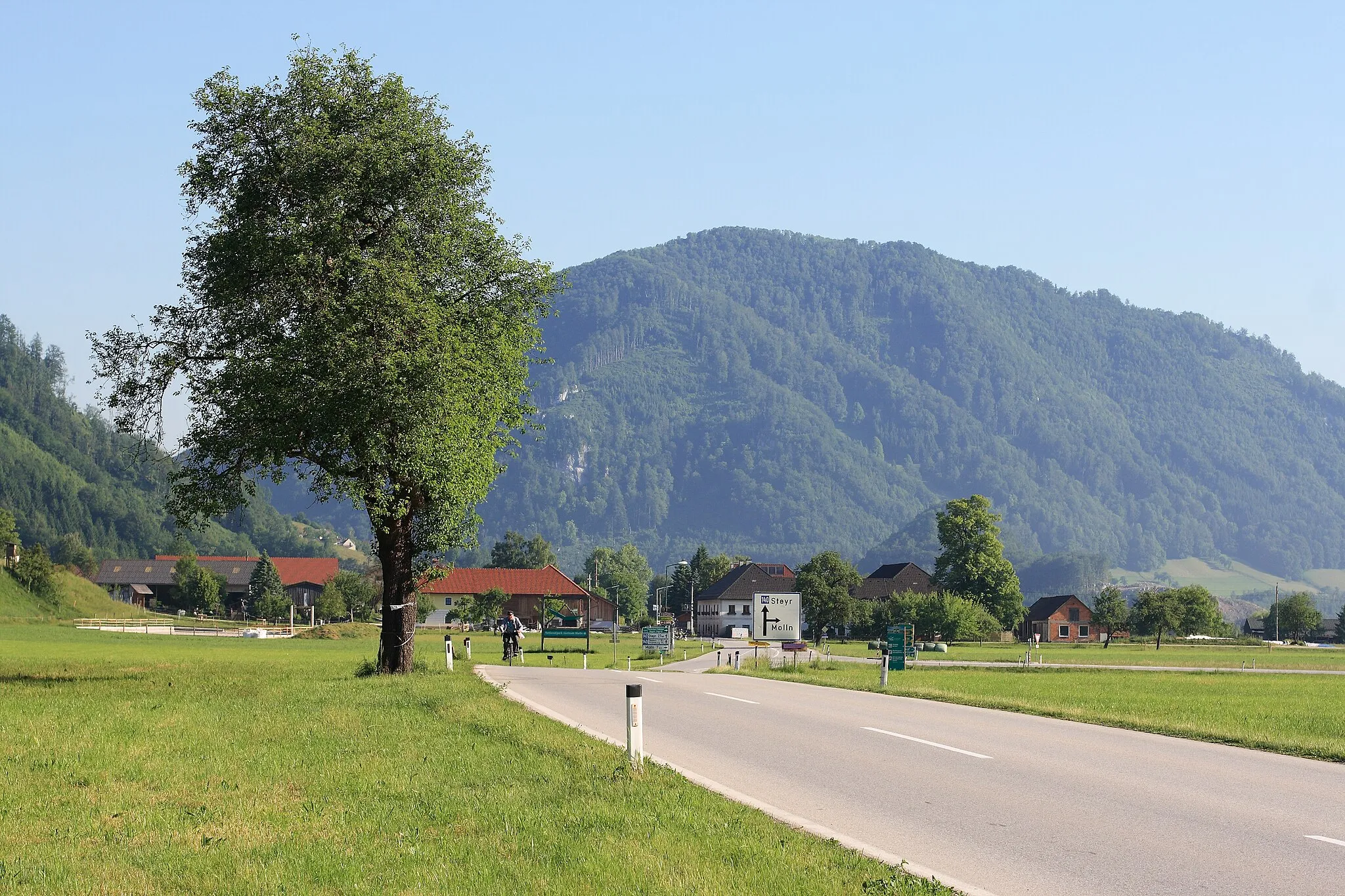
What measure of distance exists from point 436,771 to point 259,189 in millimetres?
22897

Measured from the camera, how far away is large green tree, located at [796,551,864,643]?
144625 mm

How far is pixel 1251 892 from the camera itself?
30.7 feet

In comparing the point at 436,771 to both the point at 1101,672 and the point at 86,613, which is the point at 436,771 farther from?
the point at 86,613

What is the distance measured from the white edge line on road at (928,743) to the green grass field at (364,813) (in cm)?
494

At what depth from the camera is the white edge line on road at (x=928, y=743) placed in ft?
58.5

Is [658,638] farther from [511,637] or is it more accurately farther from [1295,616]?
[1295,616]

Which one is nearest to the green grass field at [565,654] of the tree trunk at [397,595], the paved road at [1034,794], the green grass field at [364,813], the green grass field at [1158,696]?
the green grass field at [1158,696]

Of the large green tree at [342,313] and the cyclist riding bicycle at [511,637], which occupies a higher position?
the large green tree at [342,313]

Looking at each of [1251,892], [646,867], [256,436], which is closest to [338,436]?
[256,436]

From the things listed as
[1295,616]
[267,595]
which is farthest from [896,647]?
[1295,616]

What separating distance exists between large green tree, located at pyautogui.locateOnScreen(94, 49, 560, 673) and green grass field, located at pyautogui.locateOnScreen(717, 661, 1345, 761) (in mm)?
13889

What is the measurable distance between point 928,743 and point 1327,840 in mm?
8327

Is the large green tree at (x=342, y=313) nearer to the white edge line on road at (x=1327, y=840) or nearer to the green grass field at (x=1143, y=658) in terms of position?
the white edge line on road at (x=1327, y=840)

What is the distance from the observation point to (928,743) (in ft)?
63.5
